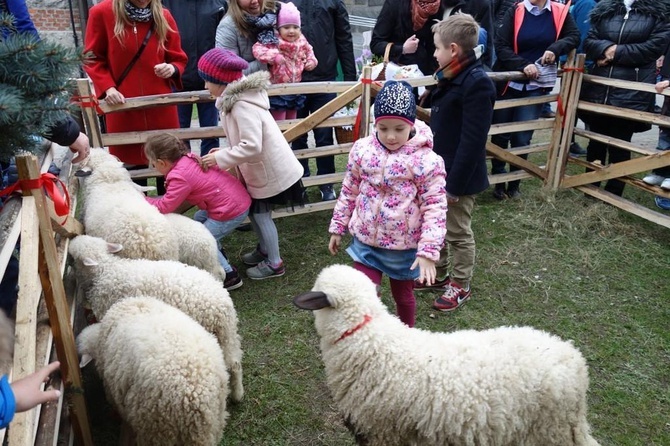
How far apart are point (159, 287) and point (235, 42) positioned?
9.75 ft

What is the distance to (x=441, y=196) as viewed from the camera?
9.51 feet

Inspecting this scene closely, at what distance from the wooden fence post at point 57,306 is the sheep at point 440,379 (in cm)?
109

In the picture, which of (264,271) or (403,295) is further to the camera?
(264,271)

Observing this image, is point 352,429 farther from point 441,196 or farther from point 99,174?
point 99,174

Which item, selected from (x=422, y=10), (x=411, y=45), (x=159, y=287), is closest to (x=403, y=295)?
(x=159, y=287)

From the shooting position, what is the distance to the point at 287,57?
5.10m

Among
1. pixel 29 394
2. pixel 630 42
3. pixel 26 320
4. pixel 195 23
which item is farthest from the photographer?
pixel 630 42

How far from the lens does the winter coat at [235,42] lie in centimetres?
490

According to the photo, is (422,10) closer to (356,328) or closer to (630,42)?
(630,42)

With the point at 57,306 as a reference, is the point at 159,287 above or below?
below

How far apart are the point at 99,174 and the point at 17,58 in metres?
2.41

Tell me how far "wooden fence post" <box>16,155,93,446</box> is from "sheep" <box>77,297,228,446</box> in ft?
0.48

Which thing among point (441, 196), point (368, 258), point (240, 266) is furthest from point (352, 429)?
point (240, 266)

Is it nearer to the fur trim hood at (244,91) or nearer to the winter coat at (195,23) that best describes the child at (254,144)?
the fur trim hood at (244,91)
